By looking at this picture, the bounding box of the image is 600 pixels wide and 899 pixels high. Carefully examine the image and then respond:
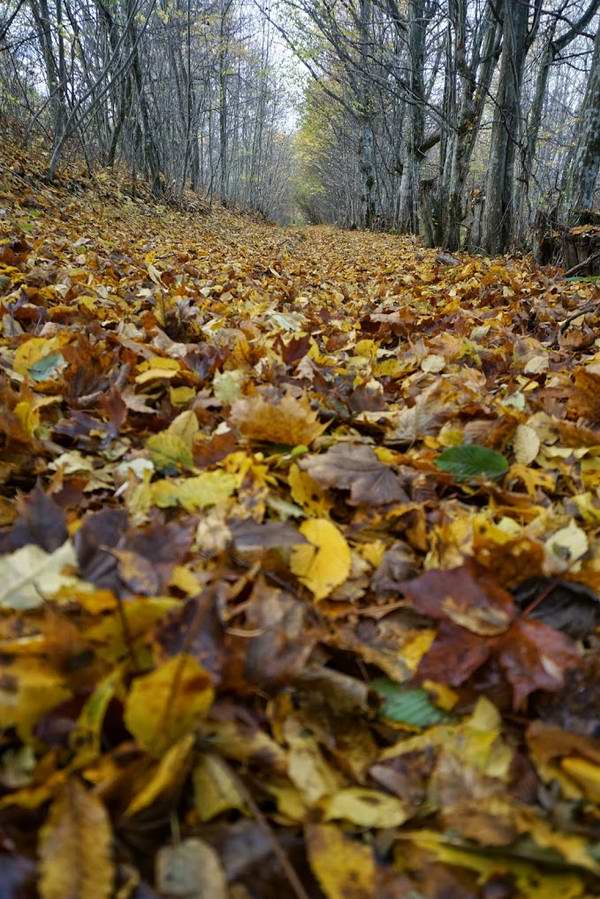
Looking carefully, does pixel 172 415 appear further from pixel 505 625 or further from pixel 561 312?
pixel 561 312

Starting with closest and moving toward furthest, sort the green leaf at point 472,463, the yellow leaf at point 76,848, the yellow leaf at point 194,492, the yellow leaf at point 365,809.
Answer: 1. the yellow leaf at point 76,848
2. the yellow leaf at point 365,809
3. the yellow leaf at point 194,492
4. the green leaf at point 472,463

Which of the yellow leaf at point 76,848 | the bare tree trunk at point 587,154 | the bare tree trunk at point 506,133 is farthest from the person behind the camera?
the bare tree trunk at point 506,133

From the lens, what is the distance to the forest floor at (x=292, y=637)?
21.4 inches

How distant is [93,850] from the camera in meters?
0.50

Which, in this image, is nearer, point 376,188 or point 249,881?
point 249,881

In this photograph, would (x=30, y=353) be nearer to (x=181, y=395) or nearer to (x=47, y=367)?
(x=47, y=367)

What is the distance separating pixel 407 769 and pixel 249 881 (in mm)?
216

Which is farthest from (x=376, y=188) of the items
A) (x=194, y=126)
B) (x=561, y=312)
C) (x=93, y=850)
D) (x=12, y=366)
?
(x=93, y=850)

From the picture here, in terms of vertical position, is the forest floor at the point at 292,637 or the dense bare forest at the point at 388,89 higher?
the dense bare forest at the point at 388,89

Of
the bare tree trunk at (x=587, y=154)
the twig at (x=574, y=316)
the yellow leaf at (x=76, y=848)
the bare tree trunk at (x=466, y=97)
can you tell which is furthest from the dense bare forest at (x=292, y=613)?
the bare tree trunk at (x=466, y=97)

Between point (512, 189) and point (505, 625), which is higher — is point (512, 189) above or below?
above

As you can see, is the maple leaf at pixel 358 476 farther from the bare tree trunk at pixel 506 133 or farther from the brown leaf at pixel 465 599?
the bare tree trunk at pixel 506 133

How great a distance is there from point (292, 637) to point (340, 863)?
9.5 inches

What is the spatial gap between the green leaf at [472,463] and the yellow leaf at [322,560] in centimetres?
35
